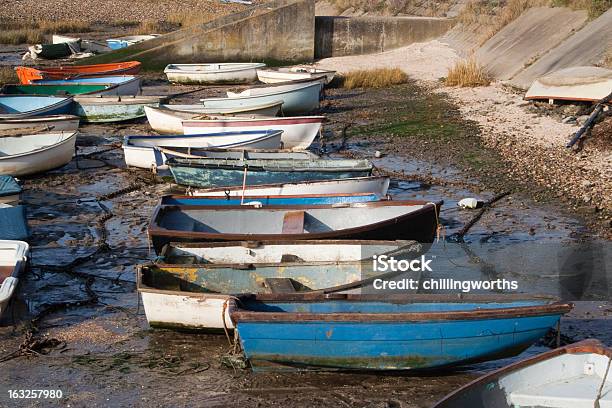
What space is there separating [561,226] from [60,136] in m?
9.03

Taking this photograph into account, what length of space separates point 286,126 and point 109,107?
5791mm

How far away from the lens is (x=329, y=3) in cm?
4409

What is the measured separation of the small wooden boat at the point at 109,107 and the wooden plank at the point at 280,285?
12.7 m

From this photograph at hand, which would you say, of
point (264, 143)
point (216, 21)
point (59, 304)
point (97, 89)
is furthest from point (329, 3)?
point (59, 304)

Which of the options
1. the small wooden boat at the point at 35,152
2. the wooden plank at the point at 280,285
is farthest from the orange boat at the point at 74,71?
the wooden plank at the point at 280,285

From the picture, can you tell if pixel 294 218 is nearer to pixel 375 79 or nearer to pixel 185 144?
pixel 185 144

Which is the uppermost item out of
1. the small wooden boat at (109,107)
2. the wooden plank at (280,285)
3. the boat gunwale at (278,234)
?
the boat gunwale at (278,234)

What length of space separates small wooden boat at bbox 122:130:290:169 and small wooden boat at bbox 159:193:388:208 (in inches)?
141

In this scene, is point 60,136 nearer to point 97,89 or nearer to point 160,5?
point 97,89

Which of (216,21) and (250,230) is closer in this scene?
(250,230)

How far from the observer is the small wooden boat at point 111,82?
74.9ft

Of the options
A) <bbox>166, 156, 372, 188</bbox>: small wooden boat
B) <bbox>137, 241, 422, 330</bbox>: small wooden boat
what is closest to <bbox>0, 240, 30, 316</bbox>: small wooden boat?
<bbox>137, 241, 422, 330</bbox>: small wooden boat

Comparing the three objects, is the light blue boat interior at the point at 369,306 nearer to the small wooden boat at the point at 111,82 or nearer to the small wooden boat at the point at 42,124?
the small wooden boat at the point at 42,124

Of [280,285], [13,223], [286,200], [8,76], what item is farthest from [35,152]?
[8,76]
